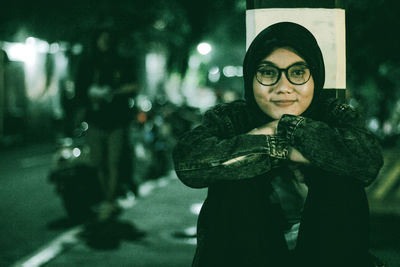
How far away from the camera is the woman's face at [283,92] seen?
2158mm

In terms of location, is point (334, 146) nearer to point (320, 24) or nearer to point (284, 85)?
point (284, 85)

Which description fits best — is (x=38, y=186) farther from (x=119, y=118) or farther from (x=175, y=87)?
(x=175, y=87)

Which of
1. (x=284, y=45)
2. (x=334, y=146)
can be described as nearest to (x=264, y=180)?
(x=334, y=146)

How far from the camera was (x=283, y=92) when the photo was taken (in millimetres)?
2162

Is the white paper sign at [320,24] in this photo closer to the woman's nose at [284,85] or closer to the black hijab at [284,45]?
the black hijab at [284,45]

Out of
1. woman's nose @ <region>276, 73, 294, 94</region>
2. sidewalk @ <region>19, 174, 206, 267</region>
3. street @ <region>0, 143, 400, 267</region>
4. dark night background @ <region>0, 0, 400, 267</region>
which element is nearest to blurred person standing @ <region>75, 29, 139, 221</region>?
dark night background @ <region>0, 0, 400, 267</region>

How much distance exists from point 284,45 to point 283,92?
0.62 feet

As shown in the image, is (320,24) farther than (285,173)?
Yes

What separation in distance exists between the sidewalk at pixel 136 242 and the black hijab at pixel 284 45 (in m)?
2.89

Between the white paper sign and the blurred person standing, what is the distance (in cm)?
385

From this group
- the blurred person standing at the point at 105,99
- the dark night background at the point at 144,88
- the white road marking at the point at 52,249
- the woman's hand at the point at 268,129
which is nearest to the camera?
the woman's hand at the point at 268,129

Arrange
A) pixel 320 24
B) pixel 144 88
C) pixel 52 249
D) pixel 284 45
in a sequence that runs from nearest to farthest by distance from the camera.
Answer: pixel 284 45
pixel 320 24
pixel 52 249
pixel 144 88

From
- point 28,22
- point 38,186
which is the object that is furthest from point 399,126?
point 28,22

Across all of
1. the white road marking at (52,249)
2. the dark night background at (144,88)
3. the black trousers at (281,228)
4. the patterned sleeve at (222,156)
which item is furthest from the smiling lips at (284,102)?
the white road marking at (52,249)
